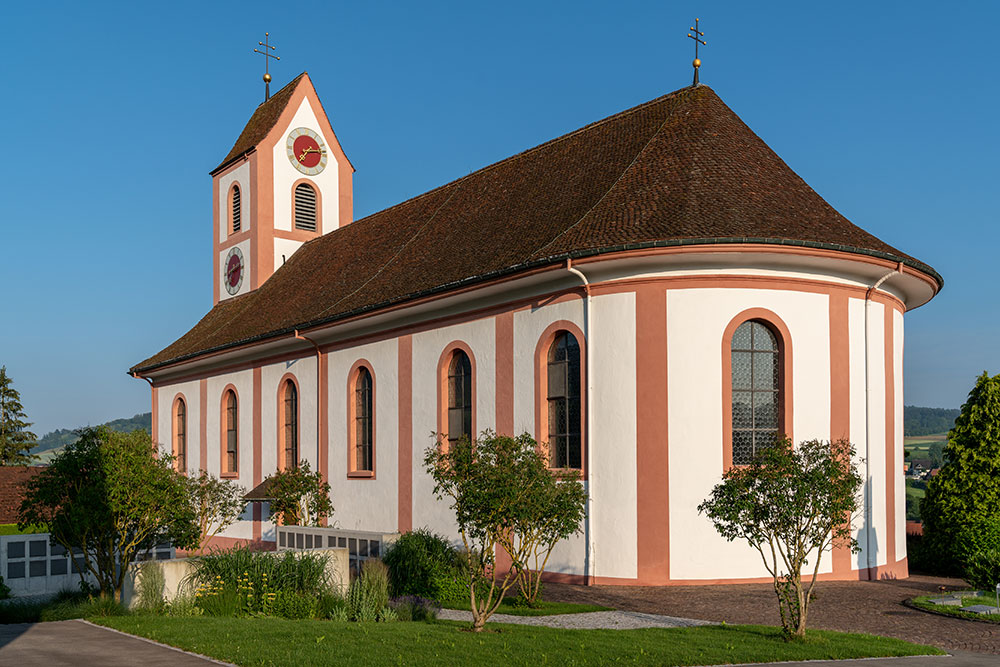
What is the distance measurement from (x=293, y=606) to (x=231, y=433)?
2041cm

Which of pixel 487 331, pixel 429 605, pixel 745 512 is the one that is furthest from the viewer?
pixel 487 331

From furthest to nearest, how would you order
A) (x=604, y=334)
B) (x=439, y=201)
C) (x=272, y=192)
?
(x=272, y=192) → (x=439, y=201) → (x=604, y=334)

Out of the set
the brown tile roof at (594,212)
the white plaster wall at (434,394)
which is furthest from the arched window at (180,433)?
the white plaster wall at (434,394)

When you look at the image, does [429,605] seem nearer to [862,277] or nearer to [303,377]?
[862,277]

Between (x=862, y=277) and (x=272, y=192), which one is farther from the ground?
(x=272, y=192)

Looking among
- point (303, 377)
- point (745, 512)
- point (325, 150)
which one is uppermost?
point (325, 150)

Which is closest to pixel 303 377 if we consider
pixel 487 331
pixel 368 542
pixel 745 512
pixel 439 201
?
pixel 439 201

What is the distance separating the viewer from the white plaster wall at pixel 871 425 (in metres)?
20.0

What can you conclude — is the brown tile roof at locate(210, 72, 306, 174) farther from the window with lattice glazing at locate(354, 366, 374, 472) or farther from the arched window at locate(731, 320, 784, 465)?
the arched window at locate(731, 320, 784, 465)

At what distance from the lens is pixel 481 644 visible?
11.8 metres

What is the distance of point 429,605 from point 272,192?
2507 centimetres

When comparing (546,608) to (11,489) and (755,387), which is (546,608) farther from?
(11,489)

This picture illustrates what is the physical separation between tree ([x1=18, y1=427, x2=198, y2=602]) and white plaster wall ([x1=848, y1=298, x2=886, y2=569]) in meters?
12.6

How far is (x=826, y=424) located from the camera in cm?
1956
